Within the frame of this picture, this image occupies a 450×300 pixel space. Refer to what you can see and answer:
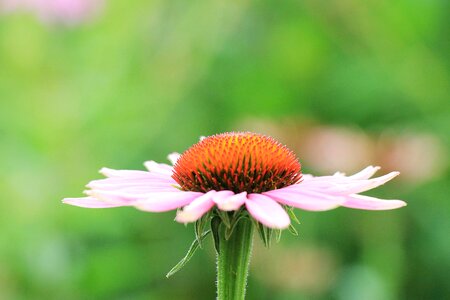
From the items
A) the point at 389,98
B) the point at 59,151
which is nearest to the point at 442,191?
the point at 389,98

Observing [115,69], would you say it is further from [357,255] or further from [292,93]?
[357,255]

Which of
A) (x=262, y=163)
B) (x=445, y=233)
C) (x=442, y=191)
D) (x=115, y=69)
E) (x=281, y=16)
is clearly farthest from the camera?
(x=281, y=16)

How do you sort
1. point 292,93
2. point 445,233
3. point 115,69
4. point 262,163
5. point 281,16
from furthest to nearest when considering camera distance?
point 281,16 < point 292,93 < point 115,69 < point 445,233 < point 262,163

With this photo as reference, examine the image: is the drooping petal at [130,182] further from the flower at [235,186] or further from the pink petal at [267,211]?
the pink petal at [267,211]

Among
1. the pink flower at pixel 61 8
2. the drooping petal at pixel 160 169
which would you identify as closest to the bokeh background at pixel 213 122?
the pink flower at pixel 61 8

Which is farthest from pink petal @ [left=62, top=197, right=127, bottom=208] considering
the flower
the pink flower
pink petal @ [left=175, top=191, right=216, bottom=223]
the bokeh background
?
the pink flower

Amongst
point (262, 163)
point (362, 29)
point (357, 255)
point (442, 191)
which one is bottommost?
point (262, 163)

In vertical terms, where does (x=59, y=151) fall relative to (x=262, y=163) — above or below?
above

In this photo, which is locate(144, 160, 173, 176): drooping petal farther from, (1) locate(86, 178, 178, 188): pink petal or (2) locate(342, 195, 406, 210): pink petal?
(2) locate(342, 195, 406, 210): pink petal

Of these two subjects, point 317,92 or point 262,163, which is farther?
point 317,92
